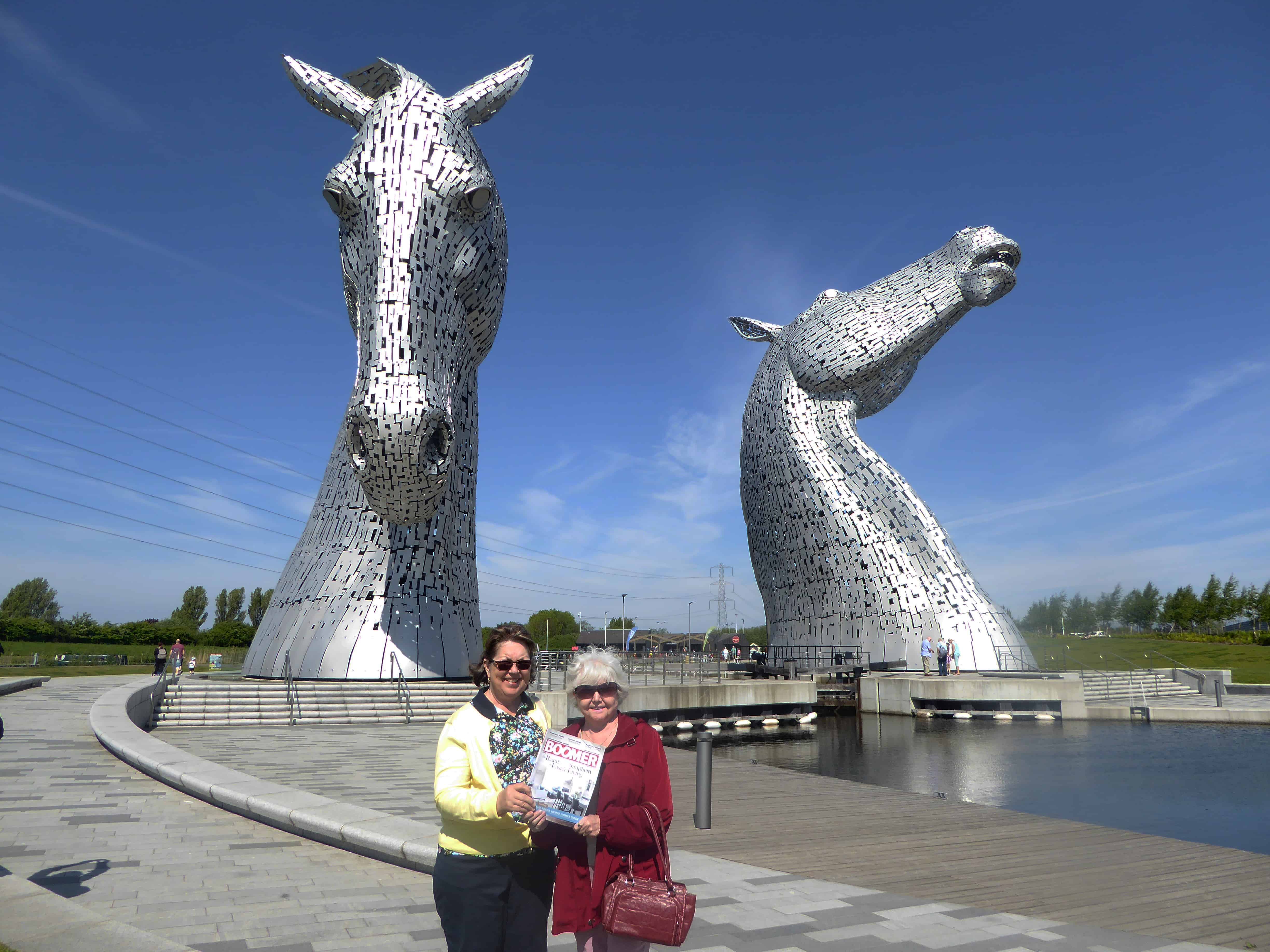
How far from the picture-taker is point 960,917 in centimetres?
438

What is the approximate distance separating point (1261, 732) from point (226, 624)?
4967 cm

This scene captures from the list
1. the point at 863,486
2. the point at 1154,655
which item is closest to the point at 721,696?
the point at 863,486

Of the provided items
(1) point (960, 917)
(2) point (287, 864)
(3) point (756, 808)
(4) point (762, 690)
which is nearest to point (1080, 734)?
(4) point (762, 690)

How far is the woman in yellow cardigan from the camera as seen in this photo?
2711mm

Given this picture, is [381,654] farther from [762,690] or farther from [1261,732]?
[1261,732]

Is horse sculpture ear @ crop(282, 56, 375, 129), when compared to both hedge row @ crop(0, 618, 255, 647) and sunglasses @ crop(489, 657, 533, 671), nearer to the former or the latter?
sunglasses @ crop(489, 657, 533, 671)

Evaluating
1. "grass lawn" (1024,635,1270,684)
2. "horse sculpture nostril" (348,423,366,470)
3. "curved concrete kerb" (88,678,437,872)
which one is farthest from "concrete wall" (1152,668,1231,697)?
"curved concrete kerb" (88,678,437,872)

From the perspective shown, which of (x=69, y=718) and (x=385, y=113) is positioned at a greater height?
(x=385, y=113)

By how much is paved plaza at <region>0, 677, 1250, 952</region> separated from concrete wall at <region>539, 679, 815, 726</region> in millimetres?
8259

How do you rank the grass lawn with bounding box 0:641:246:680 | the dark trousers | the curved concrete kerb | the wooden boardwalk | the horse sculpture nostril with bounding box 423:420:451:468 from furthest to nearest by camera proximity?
the grass lawn with bounding box 0:641:246:680 → the horse sculpture nostril with bounding box 423:420:451:468 → the curved concrete kerb → the wooden boardwalk → the dark trousers

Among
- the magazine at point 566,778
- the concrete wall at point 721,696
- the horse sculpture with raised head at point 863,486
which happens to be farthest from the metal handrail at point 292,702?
the horse sculpture with raised head at point 863,486

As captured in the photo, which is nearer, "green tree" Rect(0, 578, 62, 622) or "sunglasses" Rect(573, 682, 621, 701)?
"sunglasses" Rect(573, 682, 621, 701)

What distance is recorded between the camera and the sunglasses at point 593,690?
118 inches

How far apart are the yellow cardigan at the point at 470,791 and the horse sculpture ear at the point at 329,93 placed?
595 inches
